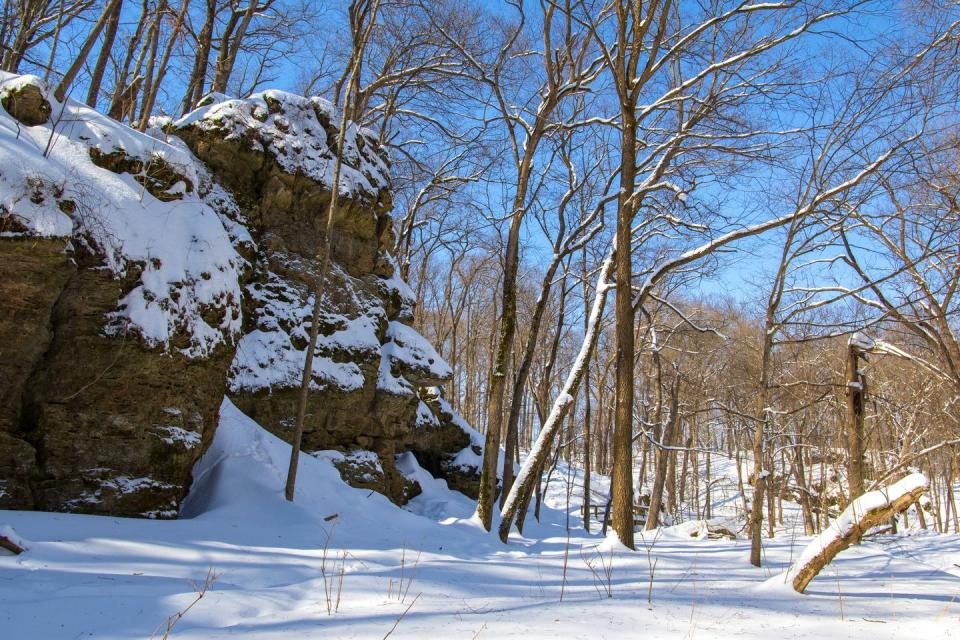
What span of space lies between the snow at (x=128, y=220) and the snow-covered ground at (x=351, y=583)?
79.0 inches

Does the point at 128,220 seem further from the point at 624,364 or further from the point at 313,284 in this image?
the point at 624,364

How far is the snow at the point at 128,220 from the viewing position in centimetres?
592

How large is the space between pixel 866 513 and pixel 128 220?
787 cm

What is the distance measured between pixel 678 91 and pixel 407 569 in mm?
8942

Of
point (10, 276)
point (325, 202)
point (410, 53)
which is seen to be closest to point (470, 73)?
point (410, 53)

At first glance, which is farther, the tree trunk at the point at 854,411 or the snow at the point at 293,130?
the tree trunk at the point at 854,411

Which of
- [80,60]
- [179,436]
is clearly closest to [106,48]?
[80,60]

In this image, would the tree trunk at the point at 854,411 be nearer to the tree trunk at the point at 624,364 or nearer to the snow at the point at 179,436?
the tree trunk at the point at 624,364

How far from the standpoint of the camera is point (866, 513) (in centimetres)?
391

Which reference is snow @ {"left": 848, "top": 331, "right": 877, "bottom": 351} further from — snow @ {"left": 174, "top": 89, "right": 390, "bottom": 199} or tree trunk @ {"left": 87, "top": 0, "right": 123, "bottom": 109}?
tree trunk @ {"left": 87, "top": 0, "right": 123, "bottom": 109}

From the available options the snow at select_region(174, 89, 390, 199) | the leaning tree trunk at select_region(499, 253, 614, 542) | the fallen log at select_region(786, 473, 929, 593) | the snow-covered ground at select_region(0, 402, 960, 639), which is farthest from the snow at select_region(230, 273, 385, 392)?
the fallen log at select_region(786, 473, 929, 593)

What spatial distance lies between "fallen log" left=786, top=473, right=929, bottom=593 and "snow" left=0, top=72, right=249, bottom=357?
6.89m

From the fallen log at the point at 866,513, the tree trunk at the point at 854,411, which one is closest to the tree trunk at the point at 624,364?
the fallen log at the point at 866,513

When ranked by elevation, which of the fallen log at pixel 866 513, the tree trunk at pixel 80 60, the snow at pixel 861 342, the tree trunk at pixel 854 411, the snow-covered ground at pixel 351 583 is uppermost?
the tree trunk at pixel 80 60
